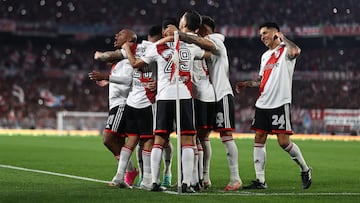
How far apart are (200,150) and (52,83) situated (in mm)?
49701

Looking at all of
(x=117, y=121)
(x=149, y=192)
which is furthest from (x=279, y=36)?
(x=149, y=192)

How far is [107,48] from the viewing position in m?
64.8

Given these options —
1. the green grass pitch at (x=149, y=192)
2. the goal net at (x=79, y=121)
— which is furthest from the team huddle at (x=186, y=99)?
the goal net at (x=79, y=121)

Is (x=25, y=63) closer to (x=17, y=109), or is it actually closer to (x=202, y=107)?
(x=17, y=109)

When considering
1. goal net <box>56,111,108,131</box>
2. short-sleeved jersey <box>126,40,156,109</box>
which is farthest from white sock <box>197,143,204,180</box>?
goal net <box>56,111,108,131</box>

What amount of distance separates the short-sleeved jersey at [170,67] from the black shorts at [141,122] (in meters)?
0.73

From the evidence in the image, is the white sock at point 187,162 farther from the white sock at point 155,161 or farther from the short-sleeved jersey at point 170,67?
the short-sleeved jersey at point 170,67

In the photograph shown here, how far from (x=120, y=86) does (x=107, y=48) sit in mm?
54011

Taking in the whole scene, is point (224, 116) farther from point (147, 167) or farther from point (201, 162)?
point (147, 167)

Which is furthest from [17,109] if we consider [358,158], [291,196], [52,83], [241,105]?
[291,196]

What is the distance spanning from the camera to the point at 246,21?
60469 mm

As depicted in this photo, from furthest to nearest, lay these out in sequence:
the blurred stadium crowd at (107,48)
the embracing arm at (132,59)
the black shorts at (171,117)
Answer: the blurred stadium crowd at (107,48)
the embracing arm at (132,59)
the black shorts at (171,117)

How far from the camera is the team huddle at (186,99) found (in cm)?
988

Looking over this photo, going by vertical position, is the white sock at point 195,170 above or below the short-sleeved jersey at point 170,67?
below
